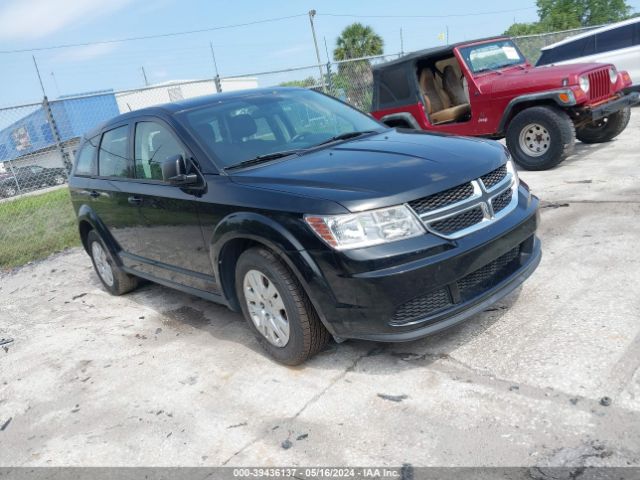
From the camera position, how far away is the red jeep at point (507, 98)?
693cm

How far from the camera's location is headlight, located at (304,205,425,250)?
2.76 metres

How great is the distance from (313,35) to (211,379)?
27656mm

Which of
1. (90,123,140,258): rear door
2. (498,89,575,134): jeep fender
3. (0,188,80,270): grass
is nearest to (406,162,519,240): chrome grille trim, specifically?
(90,123,140,258): rear door

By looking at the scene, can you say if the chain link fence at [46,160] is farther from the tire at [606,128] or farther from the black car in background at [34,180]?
the tire at [606,128]

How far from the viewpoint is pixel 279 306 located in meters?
3.22

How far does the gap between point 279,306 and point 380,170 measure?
100cm

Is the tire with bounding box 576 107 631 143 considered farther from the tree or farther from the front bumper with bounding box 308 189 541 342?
the tree

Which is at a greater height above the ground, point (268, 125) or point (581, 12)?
point (581, 12)

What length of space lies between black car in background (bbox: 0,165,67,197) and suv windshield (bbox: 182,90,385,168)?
272 inches

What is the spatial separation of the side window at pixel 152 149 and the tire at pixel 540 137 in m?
5.04

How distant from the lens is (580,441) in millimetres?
2293

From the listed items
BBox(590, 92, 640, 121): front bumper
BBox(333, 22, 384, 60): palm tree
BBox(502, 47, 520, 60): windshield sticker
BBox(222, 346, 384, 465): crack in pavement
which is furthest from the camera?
BBox(333, 22, 384, 60): palm tree

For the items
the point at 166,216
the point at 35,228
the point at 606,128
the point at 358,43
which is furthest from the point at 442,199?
the point at 358,43

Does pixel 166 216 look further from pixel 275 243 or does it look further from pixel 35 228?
pixel 35 228
